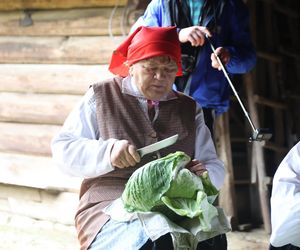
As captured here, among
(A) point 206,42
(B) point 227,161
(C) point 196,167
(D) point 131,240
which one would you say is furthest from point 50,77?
(D) point 131,240

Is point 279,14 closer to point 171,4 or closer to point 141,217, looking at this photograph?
point 171,4

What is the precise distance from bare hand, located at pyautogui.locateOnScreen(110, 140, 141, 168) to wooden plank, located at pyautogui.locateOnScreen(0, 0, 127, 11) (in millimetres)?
2280

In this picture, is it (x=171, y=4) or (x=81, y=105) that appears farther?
(x=171, y=4)

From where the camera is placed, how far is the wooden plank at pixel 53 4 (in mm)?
4434

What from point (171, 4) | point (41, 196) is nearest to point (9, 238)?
point (41, 196)

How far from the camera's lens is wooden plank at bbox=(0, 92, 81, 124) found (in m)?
4.74

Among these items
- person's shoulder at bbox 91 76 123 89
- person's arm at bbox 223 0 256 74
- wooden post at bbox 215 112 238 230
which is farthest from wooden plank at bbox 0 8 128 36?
person's shoulder at bbox 91 76 123 89

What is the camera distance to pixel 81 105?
8.12ft

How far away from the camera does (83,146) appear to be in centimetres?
237

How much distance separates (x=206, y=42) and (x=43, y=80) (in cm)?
210

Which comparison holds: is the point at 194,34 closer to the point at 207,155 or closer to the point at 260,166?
the point at 207,155

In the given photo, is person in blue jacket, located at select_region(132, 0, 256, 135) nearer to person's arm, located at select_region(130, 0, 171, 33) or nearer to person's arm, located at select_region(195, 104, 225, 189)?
person's arm, located at select_region(130, 0, 171, 33)

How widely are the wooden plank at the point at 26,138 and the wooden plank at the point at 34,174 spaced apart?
5cm

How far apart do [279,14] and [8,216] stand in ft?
9.09
